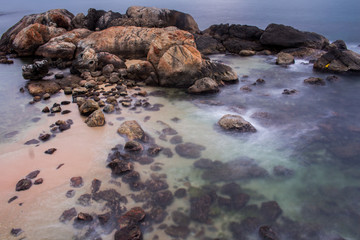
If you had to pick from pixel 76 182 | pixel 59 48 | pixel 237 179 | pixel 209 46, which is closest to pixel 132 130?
pixel 76 182

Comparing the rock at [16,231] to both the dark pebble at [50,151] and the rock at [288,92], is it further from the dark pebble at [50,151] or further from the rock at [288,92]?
the rock at [288,92]

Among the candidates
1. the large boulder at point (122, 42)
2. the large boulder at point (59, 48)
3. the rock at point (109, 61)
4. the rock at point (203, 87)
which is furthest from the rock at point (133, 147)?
the large boulder at point (59, 48)

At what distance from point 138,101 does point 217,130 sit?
384 cm

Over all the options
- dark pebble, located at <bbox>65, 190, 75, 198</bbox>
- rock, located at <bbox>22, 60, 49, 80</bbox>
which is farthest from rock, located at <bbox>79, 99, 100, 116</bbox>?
rock, located at <bbox>22, 60, 49, 80</bbox>

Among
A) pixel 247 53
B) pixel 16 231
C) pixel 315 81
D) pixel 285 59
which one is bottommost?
pixel 16 231

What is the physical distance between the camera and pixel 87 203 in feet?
19.9

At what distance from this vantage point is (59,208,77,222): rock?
5.66 meters

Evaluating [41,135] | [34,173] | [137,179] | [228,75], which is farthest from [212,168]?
[228,75]

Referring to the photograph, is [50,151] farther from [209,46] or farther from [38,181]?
[209,46]

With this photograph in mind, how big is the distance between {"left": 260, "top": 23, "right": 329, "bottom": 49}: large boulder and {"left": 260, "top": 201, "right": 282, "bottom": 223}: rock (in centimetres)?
1658

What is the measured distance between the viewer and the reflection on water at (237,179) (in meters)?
5.58

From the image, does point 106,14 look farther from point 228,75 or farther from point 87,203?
point 87,203

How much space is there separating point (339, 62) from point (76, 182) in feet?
50.6

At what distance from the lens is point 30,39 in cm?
1944
